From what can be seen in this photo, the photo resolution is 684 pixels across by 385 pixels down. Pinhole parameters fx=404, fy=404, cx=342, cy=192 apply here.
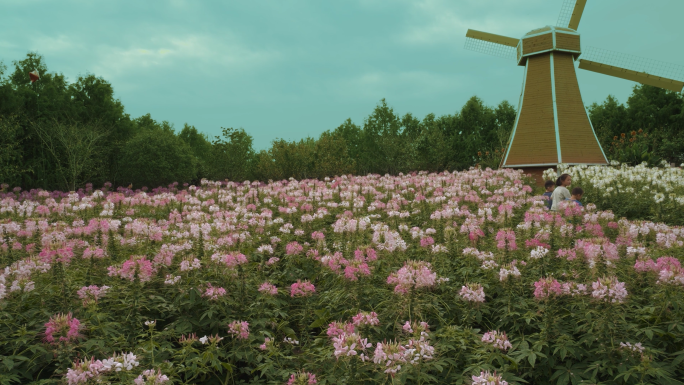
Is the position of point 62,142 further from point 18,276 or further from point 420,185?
point 18,276

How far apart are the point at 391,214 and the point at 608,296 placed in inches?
214

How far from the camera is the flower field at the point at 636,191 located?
1171 cm

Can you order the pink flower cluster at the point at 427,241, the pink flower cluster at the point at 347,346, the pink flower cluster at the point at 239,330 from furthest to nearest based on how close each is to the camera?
the pink flower cluster at the point at 427,241, the pink flower cluster at the point at 239,330, the pink flower cluster at the point at 347,346

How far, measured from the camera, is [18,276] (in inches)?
197

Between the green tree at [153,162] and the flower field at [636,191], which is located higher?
the green tree at [153,162]

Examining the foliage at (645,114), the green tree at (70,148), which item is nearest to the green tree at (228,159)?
the green tree at (70,148)

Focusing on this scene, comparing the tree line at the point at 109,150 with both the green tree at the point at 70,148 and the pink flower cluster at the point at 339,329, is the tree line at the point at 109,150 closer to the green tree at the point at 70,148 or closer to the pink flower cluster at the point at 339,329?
the green tree at the point at 70,148

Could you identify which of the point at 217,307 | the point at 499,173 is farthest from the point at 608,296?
the point at 499,173

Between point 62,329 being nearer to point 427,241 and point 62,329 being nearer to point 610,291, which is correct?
point 427,241

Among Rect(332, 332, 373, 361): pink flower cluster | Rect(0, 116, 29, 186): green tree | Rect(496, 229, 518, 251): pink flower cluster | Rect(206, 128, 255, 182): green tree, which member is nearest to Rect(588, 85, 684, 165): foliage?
Rect(206, 128, 255, 182): green tree

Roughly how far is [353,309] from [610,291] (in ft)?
9.07

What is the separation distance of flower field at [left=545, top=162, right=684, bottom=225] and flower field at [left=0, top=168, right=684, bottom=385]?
549cm

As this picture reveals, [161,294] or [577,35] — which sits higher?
[577,35]

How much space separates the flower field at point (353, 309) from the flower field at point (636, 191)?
5489mm
